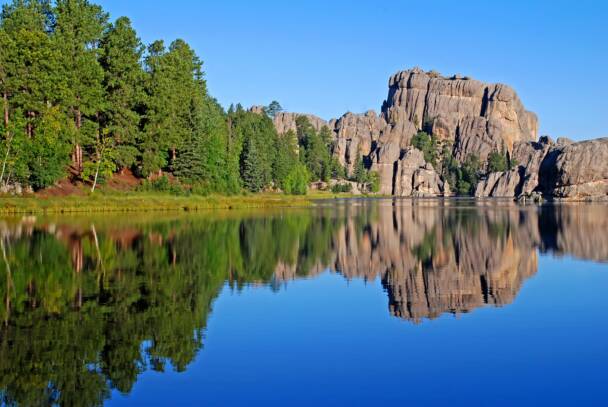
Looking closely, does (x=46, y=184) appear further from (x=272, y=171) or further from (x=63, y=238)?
(x=272, y=171)

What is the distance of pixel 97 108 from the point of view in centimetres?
7756

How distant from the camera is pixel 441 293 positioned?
21.8 meters

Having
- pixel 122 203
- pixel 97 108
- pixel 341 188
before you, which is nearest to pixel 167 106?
pixel 97 108

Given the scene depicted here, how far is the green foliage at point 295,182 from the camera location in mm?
141250

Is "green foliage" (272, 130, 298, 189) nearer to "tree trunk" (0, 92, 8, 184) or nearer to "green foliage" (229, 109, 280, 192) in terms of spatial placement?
"green foliage" (229, 109, 280, 192)

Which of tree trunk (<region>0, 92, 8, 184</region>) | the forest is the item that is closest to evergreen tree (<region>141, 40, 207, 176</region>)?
the forest

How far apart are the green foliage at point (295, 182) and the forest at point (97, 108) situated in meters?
32.7

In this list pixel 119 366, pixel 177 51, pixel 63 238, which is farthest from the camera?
pixel 177 51

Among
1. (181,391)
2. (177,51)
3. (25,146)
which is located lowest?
(181,391)

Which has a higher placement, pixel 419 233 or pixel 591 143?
pixel 591 143

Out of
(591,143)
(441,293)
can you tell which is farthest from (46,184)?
(591,143)

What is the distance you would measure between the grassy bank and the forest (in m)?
3.37

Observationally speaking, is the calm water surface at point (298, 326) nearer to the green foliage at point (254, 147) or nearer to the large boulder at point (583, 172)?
the green foliage at point (254, 147)

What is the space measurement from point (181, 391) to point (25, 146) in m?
61.1
